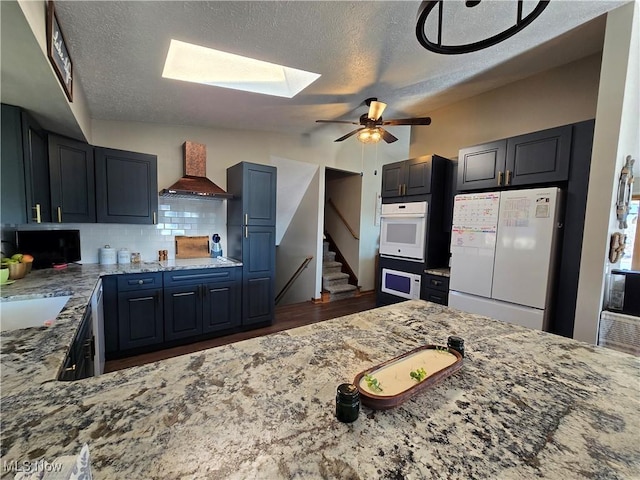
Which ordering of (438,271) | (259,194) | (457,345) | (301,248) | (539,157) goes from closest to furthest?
1. (457,345)
2. (539,157)
3. (438,271)
4. (259,194)
5. (301,248)

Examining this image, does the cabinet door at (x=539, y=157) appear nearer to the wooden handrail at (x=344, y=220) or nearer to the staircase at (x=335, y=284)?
the wooden handrail at (x=344, y=220)

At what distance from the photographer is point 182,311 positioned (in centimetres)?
287

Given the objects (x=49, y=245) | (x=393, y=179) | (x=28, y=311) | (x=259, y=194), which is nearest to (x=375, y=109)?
(x=393, y=179)

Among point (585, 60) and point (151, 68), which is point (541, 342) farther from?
point (151, 68)

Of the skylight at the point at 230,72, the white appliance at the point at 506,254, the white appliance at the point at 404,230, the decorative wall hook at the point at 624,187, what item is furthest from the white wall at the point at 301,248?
the decorative wall hook at the point at 624,187

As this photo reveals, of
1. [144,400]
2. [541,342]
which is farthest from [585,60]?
[144,400]

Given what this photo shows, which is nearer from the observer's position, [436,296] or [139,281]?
[139,281]

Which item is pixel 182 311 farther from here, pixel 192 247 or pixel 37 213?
pixel 37 213

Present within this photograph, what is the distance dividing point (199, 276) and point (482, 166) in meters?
3.21

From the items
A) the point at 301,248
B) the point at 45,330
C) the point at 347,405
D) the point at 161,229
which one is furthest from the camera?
the point at 301,248

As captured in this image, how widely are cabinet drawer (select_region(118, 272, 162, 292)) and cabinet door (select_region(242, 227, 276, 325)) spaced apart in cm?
92

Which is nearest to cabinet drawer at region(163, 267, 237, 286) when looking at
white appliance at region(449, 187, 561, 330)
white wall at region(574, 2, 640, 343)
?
white appliance at region(449, 187, 561, 330)

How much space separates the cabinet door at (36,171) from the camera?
186 centimetres

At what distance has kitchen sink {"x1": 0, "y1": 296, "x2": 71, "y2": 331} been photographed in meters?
1.58
